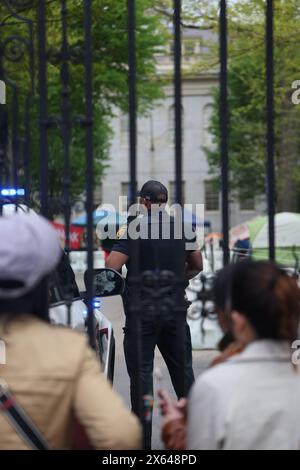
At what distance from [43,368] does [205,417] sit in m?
0.50

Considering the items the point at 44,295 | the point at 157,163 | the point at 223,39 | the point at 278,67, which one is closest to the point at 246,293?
the point at 44,295

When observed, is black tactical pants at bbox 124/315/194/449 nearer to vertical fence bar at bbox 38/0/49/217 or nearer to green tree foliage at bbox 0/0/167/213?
vertical fence bar at bbox 38/0/49/217

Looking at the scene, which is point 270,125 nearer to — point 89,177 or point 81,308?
point 89,177

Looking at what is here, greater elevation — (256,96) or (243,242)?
(256,96)

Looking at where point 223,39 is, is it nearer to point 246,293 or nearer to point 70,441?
point 246,293

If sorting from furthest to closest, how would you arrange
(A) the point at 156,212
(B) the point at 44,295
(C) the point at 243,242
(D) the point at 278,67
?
(C) the point at 243,242
(D) the point at 278,67
(A) the point at 156,212
(B) the point at 44,295

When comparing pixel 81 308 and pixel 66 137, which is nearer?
pixel 66 137

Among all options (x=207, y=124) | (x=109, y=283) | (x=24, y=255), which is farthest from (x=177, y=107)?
(x=207, y=124)

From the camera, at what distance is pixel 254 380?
9.70 feet

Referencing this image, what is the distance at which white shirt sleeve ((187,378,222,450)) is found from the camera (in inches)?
115

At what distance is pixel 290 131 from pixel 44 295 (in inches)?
927

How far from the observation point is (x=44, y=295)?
309 cm

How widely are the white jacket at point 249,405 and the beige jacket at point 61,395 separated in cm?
21
